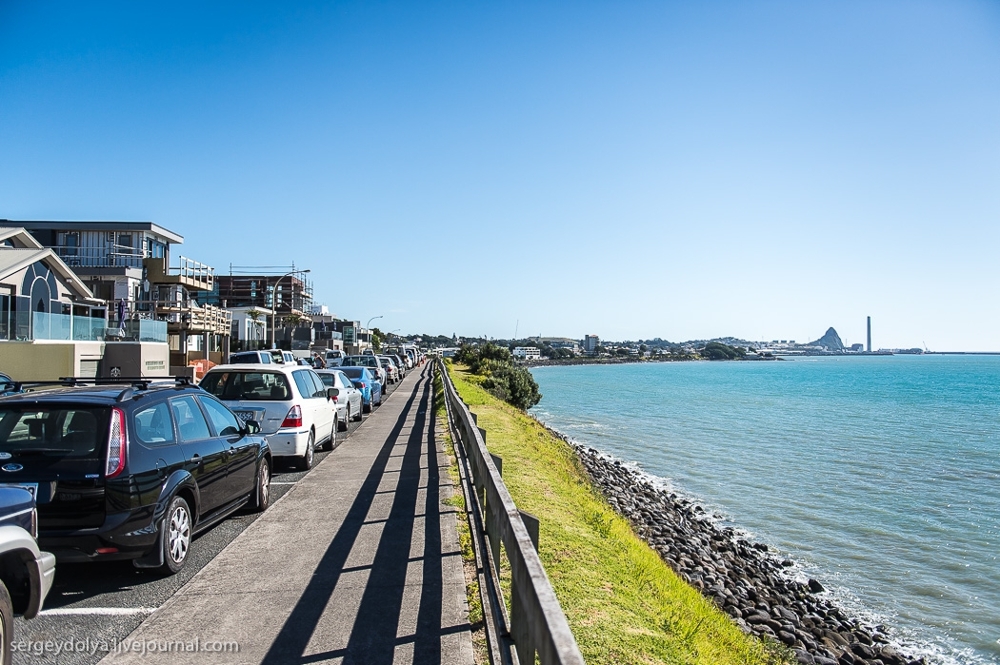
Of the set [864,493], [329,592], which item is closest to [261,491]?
[329,592]

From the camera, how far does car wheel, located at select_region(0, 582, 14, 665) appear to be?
13.2 ft

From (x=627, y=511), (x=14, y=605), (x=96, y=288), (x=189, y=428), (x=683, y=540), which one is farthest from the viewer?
(x=96, y=288)

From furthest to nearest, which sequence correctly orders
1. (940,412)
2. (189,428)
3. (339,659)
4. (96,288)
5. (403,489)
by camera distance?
(940,412)
(96,288)
(403,489)
(189,428)
(339,659)

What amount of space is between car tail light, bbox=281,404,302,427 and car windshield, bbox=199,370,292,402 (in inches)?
10.1

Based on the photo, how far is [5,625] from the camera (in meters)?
4.11

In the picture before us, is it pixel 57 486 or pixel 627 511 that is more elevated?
pixel 57 486

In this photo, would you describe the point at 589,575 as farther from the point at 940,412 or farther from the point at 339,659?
the point at 940,412

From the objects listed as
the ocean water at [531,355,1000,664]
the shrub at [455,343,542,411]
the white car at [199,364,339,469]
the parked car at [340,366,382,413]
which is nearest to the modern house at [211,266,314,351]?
the shrub at [455,343,542,411]

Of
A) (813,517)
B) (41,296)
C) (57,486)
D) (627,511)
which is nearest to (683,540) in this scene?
(627,511)

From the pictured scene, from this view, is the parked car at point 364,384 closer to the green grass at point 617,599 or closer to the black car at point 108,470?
the green grass at point 617,599

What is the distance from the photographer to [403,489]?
35.4ft

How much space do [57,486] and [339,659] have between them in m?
2.91

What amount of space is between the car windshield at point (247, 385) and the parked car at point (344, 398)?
5.39 meters

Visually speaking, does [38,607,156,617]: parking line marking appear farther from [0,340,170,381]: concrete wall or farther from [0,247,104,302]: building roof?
[0,247,104,302]: building roof
